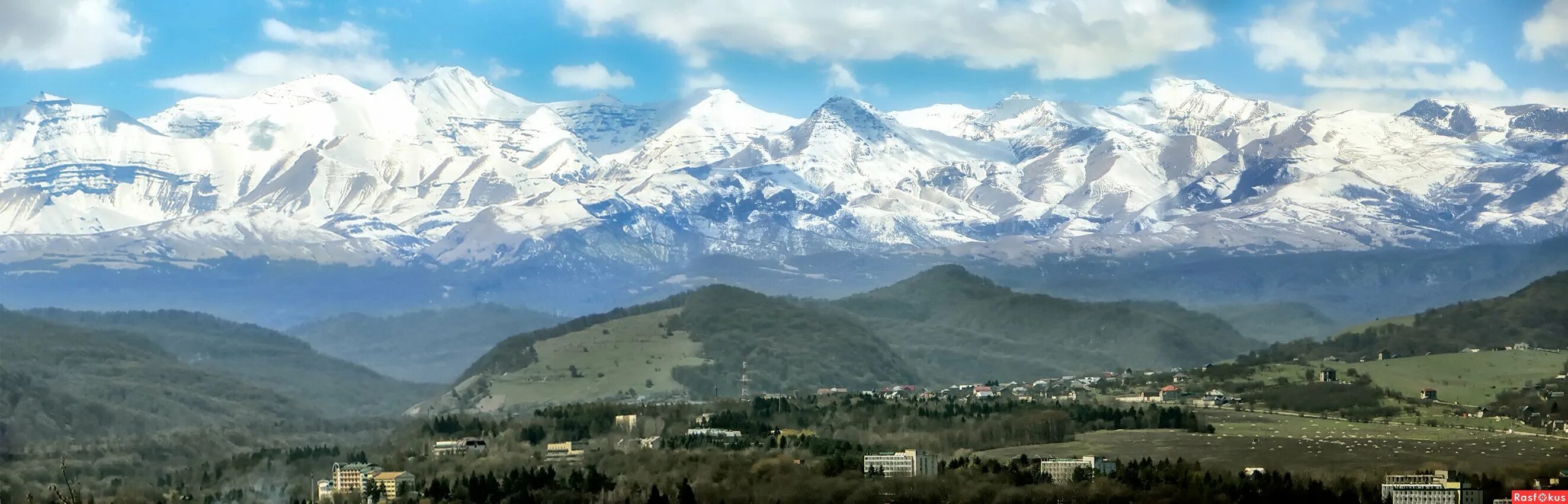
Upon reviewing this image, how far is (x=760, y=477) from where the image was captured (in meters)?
149

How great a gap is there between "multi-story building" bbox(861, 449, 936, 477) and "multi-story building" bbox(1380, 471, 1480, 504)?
3079 cm

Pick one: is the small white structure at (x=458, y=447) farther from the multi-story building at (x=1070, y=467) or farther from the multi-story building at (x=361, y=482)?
the multi-story building at (x=1070, y=467)

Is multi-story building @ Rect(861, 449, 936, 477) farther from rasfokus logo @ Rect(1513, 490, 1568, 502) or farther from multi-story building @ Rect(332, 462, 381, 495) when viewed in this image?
rasfokus logo @ Rect(1513, 490, 1568, 502)

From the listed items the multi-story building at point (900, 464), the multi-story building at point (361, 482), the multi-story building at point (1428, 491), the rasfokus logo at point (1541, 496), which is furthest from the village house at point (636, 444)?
the rasfokus logo at point (1541, 496)

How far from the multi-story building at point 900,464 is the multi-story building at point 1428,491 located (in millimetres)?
30795

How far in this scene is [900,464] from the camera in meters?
150

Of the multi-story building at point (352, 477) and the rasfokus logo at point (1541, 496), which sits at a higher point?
the multi-story building at point (352, 477)

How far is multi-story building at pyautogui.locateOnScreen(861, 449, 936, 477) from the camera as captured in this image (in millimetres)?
147875

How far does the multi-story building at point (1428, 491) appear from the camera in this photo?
120m

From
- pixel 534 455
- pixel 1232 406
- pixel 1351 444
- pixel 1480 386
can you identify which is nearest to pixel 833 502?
pixel 1351 444

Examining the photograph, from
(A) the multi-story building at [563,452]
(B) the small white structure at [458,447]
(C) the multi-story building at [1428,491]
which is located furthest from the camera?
(B) the small white structure at [458,447]

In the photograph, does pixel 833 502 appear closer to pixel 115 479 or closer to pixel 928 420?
pixel 928 420

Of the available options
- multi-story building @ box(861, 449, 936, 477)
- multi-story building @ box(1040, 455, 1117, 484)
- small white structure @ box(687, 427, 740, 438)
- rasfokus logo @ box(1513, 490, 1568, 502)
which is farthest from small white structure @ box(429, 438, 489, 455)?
rasfokus logo @ box(1513, 490, 1568, 502)

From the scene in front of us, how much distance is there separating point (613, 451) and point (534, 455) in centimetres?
655
